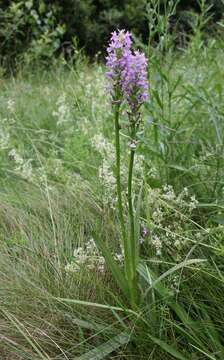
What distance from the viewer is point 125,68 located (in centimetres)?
140

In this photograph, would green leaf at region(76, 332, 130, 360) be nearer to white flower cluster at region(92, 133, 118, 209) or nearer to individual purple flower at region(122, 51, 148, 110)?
white flower cluster at region(92, 133, 118, 209)

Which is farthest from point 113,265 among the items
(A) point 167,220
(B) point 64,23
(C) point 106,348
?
(B) point 64,23

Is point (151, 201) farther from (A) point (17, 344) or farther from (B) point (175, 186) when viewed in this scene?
(A) point (17, 344)

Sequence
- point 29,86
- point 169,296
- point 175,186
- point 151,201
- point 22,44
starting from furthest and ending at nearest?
point 22,44, point 29,86, point 175,186, point 151,201, point 169,296

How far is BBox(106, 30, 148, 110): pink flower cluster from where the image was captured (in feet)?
4.58

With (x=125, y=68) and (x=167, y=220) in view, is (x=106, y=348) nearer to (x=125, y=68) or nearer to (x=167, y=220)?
(x=167, y=220)

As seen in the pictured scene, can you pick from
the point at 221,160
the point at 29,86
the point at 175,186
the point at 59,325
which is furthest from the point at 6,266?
the point at 29,86

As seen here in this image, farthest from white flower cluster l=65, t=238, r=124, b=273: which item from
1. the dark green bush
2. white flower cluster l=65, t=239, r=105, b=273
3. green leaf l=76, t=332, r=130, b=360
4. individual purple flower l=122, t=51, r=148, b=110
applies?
the dark green bush

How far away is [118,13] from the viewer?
802cm

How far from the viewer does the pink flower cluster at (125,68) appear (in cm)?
140

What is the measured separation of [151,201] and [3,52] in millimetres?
6192

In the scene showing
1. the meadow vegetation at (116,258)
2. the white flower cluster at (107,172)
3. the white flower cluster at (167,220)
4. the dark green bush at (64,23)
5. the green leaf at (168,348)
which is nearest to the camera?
the green leaf at (168,348)

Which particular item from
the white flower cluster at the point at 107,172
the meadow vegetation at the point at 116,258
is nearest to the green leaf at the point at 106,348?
the meadow vegetation at the point at 116,258

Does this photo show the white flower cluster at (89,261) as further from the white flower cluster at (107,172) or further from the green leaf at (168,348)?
the green leaf at (168,348)
